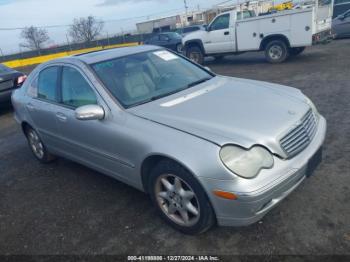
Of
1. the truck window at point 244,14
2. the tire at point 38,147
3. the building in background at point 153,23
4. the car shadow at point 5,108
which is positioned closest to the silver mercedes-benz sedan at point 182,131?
the tire at point 38,147

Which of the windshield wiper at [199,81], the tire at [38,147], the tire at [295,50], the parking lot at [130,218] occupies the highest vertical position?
the windshield wiper at [199,81]

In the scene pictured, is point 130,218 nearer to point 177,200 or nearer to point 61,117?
point 177,200

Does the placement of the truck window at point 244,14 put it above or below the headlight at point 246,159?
above

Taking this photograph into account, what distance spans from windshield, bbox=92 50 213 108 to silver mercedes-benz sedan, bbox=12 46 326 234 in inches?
0.5

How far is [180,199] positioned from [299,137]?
1.21 meters

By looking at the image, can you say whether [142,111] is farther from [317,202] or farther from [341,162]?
[341,162]

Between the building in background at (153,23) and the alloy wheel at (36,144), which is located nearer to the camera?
the alloy wheel at (36,144)

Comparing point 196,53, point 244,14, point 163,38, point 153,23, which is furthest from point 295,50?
point 153,23

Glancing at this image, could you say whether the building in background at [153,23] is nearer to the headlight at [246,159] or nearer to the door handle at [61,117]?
the door handle at [61,117]

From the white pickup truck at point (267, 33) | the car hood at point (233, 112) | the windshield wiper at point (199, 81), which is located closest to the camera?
the car hood at point (233, 112)

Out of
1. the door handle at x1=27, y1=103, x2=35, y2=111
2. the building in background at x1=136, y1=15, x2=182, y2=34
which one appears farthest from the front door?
the building in background at x1=136, y1=15, x2=182, y2=34

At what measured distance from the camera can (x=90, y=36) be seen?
2413 inches

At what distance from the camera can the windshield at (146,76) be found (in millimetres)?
3385

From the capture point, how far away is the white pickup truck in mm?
9836
